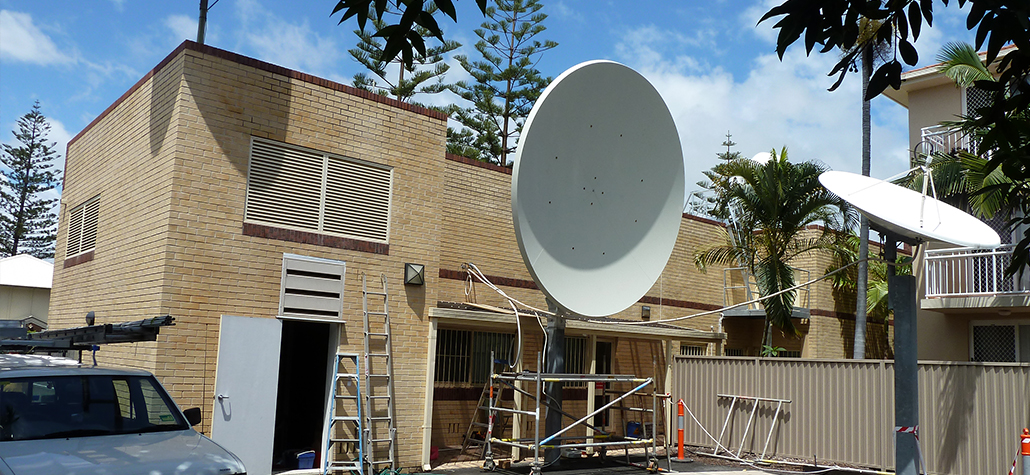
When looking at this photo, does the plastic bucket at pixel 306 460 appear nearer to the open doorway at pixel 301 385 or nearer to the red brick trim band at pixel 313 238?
the open doorway at pixel 301 385

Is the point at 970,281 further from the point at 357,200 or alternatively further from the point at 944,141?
the point at 357,200

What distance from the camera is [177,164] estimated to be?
1052 centimetres

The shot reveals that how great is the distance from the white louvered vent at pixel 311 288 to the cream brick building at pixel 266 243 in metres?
0.03

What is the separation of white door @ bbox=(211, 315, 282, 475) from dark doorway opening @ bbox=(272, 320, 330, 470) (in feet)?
5.94

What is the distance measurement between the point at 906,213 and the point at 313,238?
8266mm

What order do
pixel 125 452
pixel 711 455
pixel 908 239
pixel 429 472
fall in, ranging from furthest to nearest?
pixel 711 455 → pixel 429 472 → pixel 908 239 → pixel 125 452

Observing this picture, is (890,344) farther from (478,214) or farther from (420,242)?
(420,242)

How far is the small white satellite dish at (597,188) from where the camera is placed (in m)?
10.6

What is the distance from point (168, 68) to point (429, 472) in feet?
23.4

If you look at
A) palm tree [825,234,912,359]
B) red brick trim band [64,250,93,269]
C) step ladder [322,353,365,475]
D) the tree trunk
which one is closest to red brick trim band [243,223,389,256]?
step ladder [322,353,365,475]

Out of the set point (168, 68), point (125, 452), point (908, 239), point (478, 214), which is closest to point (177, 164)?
point (168, 68)

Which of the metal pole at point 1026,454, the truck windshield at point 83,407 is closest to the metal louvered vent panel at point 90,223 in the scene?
the truck windshield at point 83,407

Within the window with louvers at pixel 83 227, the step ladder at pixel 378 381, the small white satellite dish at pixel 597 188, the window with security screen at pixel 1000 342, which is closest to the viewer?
the small white satellite dish at pixel 597 188

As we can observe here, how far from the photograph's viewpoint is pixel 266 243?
11.3 m
